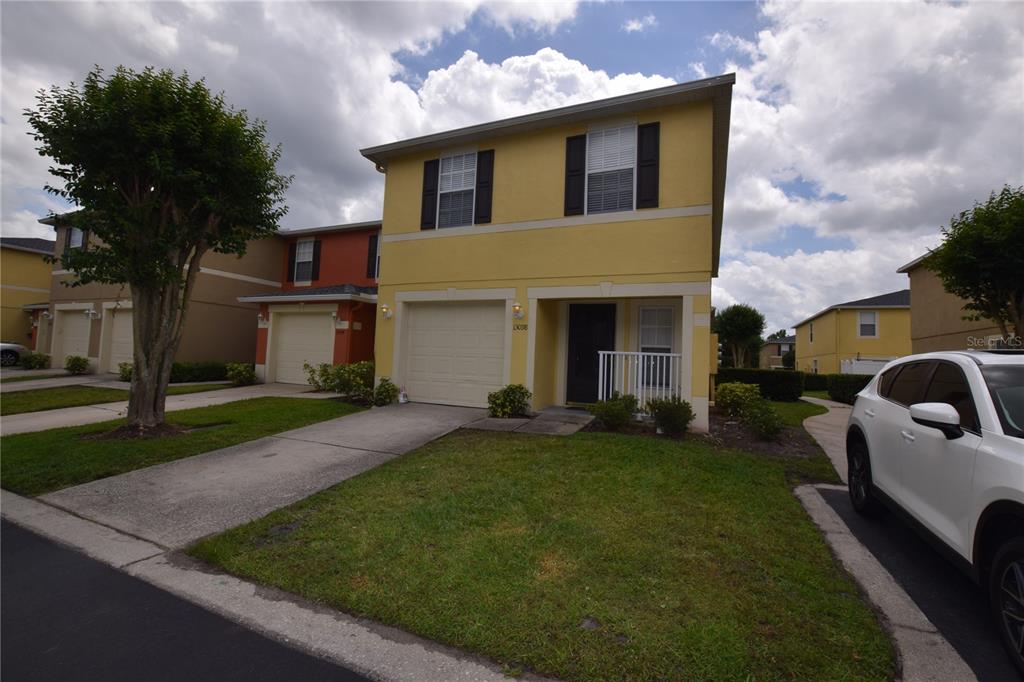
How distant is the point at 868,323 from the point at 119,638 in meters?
31.9

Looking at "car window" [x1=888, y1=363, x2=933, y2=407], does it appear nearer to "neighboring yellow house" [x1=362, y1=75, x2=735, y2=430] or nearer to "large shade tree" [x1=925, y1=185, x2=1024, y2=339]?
"neighboring yellow house" [x1=362, y1=75, x2=735, y2=430]

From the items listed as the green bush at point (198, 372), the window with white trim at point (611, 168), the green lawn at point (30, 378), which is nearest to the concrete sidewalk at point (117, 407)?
the green bush at point (198, 372)

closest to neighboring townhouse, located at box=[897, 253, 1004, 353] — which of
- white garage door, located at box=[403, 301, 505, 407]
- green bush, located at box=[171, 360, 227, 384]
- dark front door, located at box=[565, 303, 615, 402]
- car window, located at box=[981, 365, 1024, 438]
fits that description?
dark front door, located at box=[565, 303, 615, 402]

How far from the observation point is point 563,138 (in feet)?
29.6

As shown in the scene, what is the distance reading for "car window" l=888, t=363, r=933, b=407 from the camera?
372 cm

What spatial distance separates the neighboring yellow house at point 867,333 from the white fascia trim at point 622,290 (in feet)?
72.7

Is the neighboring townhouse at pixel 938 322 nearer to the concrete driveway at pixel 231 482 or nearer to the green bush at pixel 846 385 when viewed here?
the green bush at pixel 846 385

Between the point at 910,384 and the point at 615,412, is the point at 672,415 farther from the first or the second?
the point at 910,384

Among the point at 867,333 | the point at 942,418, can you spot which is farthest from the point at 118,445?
the point at 867,333

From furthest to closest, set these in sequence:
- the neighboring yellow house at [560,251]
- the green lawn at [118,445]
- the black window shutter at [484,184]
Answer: the black window shutter at [484,184]
the neighboring yellow house at [560,251]
the green lawn at [118,445]

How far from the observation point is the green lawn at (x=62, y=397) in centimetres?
1018

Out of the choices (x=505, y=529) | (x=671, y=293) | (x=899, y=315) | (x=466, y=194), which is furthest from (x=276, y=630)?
(x=899, y=315)

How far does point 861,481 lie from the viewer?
14.5ft

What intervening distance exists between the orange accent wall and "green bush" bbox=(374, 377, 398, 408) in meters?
7.43
